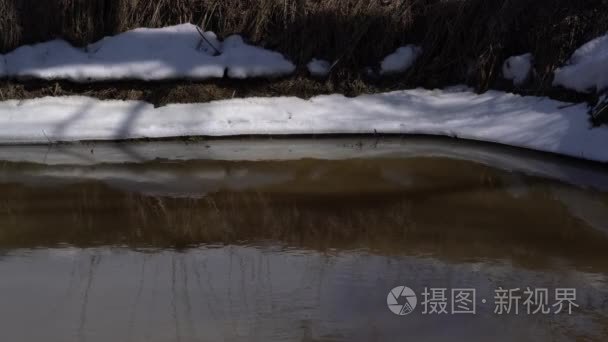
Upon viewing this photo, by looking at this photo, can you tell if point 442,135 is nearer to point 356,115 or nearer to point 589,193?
point 356,115

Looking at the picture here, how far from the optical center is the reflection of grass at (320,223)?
214 inches

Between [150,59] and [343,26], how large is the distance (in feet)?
8.41

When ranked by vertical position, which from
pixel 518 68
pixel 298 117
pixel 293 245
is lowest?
pixel 293 245

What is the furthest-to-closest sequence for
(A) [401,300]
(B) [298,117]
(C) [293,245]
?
(B) [298,117] → (C) [293,245] → (A) [401,300]

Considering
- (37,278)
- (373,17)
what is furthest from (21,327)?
(373,17)

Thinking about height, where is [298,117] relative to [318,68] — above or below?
below

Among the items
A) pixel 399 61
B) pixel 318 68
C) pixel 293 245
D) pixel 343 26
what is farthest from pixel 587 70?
pixel 293 245

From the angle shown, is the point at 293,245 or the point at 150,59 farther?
the point at 150,59

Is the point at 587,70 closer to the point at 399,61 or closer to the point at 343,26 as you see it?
the point at 399,61

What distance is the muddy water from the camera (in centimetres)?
430

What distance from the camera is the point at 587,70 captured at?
8039 mm

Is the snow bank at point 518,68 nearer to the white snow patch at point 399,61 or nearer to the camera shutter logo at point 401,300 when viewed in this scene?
the white snow patch at point 399,61

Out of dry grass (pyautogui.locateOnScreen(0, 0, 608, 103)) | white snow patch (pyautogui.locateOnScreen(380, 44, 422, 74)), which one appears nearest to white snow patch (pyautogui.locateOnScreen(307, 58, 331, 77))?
dry grass (pyautogui.locateOnScreen(0, 0, 608, 103))

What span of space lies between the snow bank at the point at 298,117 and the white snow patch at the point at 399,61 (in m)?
0.46
